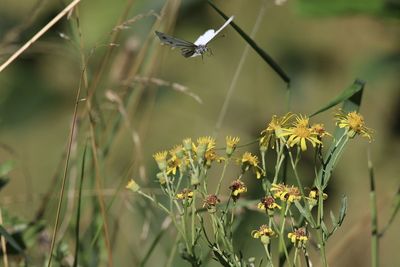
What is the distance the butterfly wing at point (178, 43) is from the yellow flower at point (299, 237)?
0.66 feet

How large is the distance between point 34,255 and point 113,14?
105 cm

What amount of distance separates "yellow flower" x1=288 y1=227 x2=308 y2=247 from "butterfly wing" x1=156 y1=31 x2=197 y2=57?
20cm

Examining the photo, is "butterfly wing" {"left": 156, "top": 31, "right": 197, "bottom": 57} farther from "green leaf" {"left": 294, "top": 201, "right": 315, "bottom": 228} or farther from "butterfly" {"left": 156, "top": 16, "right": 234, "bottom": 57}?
"green leaf" {"left": 294, "top": 201, "right": 315, "bottom": 228}

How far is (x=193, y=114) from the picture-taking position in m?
2.41

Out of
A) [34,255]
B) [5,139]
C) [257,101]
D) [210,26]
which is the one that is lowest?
[34,255]

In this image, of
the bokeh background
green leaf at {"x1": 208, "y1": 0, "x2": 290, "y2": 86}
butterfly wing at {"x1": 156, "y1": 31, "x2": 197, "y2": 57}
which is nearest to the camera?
butterfly wing at {"x1": 156, "y1": 31, "x2": 197, "y2": 57}

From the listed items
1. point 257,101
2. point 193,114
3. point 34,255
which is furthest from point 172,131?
point 34,255

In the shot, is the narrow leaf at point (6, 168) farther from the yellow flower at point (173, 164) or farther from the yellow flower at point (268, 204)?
the yellow flower at point (268, 204)

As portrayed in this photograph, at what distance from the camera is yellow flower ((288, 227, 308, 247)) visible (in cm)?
84

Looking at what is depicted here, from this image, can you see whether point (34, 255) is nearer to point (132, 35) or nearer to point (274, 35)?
point (132, 35)

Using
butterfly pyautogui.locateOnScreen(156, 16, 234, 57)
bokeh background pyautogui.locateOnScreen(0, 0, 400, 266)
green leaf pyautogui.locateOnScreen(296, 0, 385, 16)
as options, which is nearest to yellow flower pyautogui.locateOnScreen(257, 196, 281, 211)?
butterfly pyautogui.locateOnScreen(156, 16, 234, 57)

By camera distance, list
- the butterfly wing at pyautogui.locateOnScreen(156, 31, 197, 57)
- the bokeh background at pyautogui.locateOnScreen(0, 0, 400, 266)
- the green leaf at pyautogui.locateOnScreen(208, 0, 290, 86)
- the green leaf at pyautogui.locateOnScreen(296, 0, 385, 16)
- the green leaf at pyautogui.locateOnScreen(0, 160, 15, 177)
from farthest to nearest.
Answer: the bokeh background at pyautogui.locateOnScreen(0, 0, 400, 266) → the green leaf at pyautogui.locateOnScreen(296, 0, 385, 16) → the green leaf at pyautogui.locateOnScreen(0, 160, 15, 177) → the green leaf at pyautogui.locateOnScreen(208, 0, 290, 86) → the butterfly wing at pyautogui.locateOnScreen(156, 31, 197, 57)

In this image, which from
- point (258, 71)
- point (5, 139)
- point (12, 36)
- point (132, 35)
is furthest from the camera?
point (258, 71)

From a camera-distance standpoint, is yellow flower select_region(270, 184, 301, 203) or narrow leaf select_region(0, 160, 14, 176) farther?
narrow leaf select_region(0, 160, 14, 176)
